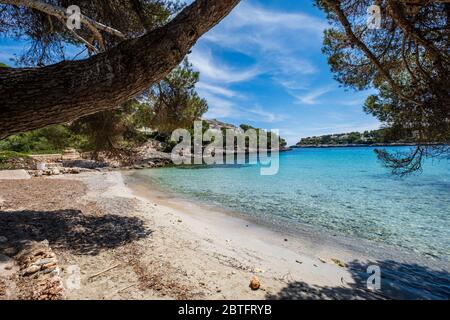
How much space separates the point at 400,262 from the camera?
521 centimetres

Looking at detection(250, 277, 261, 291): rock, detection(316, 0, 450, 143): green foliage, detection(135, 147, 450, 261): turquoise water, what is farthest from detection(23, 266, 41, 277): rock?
detection(135, 147, 450, 261): turquoise water

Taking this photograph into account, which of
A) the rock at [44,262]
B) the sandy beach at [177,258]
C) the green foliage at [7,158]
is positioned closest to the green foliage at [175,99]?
the sandy beach at [177,258]

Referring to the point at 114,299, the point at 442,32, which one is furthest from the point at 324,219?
the point at 114,299

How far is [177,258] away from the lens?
404 cm

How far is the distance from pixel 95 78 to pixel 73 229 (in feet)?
12.5

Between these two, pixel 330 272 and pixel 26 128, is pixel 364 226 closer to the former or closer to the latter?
pixel 330 272

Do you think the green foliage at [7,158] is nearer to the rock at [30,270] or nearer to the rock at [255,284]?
the rock at [30,270]

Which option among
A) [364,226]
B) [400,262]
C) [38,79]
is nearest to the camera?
[38,79]

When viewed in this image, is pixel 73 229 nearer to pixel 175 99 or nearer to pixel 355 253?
pixel 175 99

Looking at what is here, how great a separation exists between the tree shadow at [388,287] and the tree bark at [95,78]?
3048mm

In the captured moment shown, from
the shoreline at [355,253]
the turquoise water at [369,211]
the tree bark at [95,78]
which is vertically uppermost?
the tree bark at [95,78]

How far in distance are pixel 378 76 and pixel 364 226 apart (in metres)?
4.64

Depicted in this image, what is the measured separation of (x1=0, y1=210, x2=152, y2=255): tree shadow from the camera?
414 centimetres

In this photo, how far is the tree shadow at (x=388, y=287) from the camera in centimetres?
339
